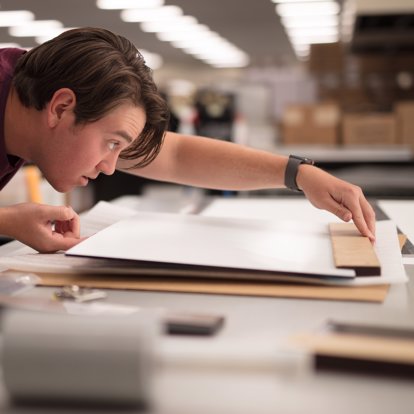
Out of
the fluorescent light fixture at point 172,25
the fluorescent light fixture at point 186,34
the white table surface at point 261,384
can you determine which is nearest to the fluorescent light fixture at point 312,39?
the fluorescent light fixture at point 186,34

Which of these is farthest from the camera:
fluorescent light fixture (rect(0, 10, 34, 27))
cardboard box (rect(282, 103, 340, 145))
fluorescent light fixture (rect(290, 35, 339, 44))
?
fluorescent light fixture (rect(290, 35, 339, 44))

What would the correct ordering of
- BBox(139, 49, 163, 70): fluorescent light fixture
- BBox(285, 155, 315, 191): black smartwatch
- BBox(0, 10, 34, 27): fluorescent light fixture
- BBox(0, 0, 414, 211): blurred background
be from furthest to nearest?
BBox(139, 49, 163, 70): fluorescent light fixture → BBox(0, 10, 34, 27): fluorescent light fixture → BBox(0, 0, 414, 211): blurred background → BBox(285, 155, 315, 191): black smartwatch

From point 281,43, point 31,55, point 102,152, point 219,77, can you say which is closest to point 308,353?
point 102,152

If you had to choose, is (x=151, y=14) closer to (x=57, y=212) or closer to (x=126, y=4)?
(x=126, y=4)

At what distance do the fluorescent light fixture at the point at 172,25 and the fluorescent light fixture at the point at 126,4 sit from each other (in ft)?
3.37

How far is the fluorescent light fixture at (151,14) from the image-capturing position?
7.13 meters

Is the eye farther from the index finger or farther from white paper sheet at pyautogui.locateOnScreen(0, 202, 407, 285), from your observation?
the index finger

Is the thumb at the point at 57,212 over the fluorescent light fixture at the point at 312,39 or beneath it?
beneath

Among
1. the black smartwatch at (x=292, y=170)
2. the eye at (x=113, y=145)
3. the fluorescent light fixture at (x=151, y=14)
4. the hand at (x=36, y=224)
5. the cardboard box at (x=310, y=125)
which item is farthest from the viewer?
the fluorescent light fixture at (x=151, y=14)

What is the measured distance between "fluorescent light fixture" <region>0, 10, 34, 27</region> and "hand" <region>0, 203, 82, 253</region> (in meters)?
7.33

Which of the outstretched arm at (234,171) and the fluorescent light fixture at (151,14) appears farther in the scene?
the fluorescent light fixture at (151,14)

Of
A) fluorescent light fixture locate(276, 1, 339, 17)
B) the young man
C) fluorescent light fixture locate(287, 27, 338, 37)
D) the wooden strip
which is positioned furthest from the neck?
fluorescent light fixture locate(287, 27, 338, 37)

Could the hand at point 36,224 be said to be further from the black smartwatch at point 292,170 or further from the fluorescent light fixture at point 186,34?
the fluorescent light fixture at point 186,34

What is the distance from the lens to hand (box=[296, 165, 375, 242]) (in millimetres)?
846
